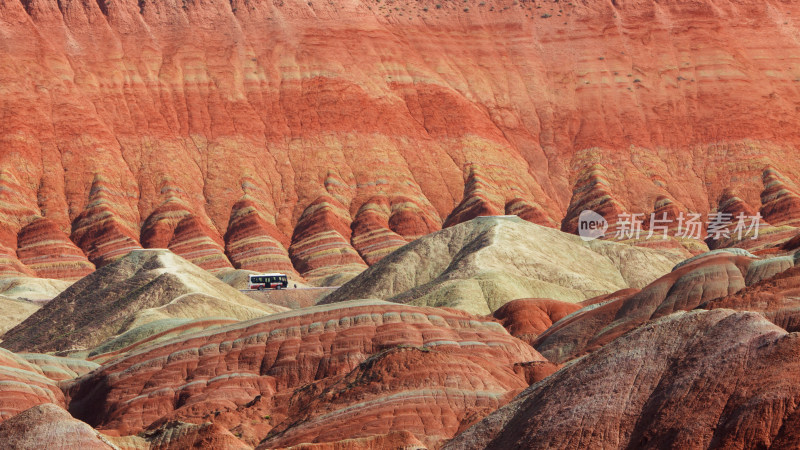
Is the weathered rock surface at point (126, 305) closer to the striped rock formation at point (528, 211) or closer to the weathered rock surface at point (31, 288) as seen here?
the weathered rock surface at point (31, 288)

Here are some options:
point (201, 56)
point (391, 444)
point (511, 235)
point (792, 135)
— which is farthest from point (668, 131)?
point (391, 444)

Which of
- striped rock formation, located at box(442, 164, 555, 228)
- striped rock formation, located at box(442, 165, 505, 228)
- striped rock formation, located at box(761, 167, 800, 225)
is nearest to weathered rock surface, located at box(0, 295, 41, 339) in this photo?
striped rock formation, located at box(442, 165, 505, 228)

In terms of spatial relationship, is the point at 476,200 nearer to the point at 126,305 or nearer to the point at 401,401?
the point at 126,305

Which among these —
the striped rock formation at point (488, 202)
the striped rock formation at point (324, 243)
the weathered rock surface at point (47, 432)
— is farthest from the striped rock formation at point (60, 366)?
the striped rock formation at point (488, 202)

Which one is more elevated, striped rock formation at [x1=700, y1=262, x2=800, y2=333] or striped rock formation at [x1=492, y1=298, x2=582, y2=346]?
striped rock formation at [x1=700, y1=262, x2=800, y2=333]

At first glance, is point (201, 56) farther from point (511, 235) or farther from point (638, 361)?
point (638, 361)

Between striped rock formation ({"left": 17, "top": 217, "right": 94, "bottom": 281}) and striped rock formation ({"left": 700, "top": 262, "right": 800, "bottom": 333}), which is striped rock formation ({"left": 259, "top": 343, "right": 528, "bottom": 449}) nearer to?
striped rock formation ({"left": 700, "top": 262, "right": 800, "bottom": 333})

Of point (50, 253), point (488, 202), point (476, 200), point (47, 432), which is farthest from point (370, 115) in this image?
point (47, 432)
